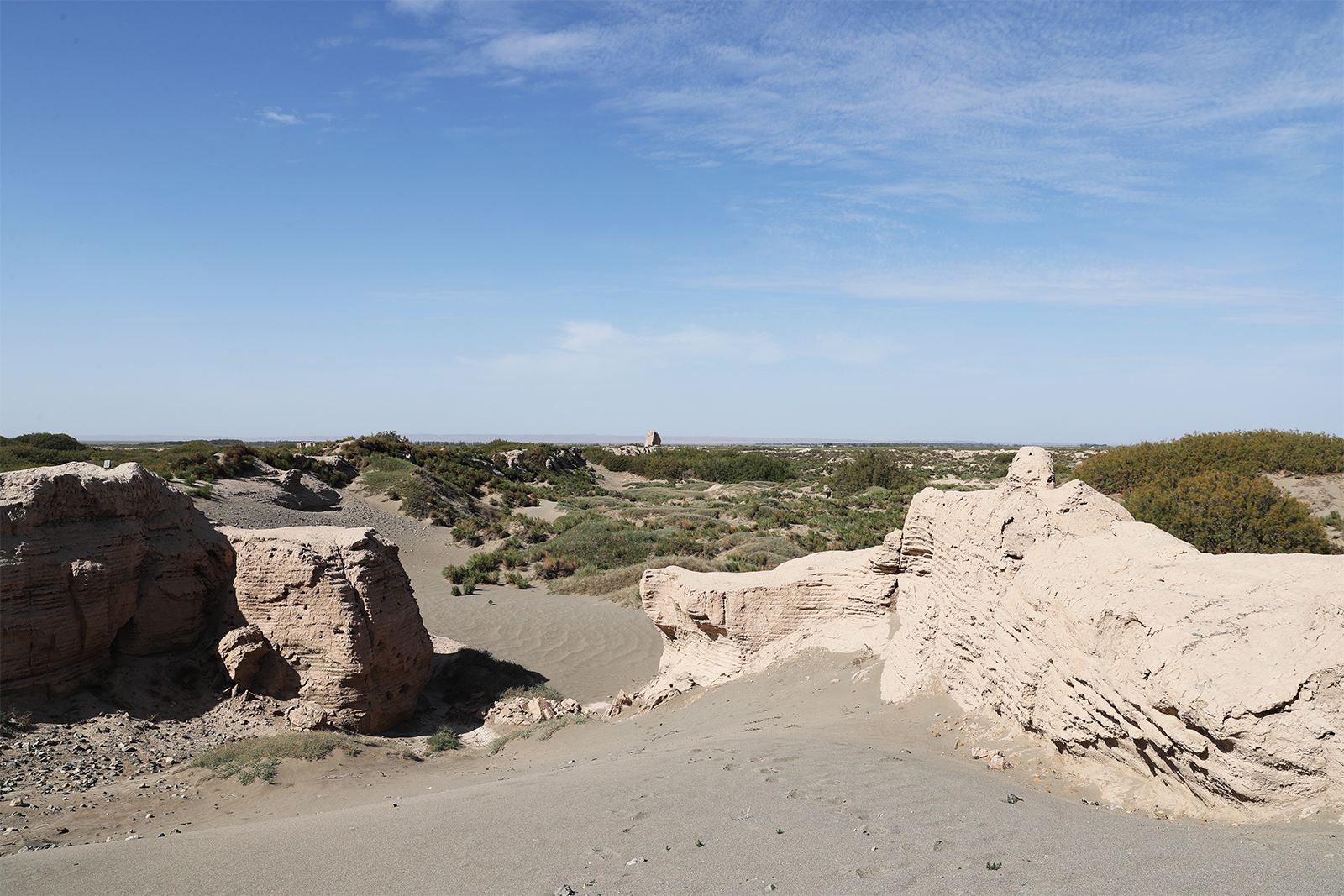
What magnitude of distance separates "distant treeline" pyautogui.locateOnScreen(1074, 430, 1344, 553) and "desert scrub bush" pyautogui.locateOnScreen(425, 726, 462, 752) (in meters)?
13.5

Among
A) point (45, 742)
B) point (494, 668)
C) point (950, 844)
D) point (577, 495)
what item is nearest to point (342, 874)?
point (950, 844)

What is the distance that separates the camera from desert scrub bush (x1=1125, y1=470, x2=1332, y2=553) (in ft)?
43.9

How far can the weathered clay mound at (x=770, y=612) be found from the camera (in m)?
10.8

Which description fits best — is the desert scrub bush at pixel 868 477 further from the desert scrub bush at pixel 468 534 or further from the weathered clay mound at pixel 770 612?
the weathered clay mound at pixel 770 612

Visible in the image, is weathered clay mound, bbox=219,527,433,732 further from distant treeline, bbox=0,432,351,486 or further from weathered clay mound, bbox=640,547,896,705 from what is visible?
distant treeline, bbox=0,432,351,486

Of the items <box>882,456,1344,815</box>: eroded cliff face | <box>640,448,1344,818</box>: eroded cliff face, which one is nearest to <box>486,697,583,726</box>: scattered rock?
<box>640,448,1344,818</box>: eroded cliff face

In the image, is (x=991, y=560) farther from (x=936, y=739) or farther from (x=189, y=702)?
(x=189, y=702)

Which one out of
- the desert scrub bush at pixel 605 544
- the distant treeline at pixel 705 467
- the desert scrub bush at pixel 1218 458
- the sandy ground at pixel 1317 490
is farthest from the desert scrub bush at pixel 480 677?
the distant treeline at pixel 705 467

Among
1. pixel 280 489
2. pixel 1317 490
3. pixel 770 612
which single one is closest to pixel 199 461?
pixel 280 489

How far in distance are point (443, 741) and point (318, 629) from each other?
101 inches

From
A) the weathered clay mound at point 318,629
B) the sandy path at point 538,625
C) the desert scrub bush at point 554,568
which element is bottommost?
the sandy path at point 538,625

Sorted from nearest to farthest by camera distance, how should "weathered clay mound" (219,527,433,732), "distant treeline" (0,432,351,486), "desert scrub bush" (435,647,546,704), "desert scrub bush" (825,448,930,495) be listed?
"weathered clay mound" (219,527,433,732)
"desert scrub bush" (435,647,546,704)
"distant treeline" (0,432,351,486)
"desert scrub bush" (825,448,930,495)

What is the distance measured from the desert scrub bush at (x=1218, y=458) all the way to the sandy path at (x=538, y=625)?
14437 mm

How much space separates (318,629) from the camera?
1048 centimetres
